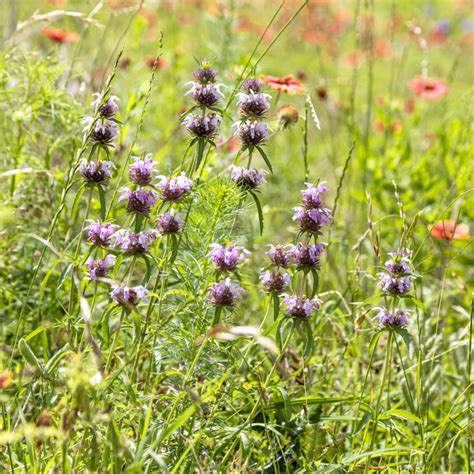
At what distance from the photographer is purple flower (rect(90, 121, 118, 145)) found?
159cm

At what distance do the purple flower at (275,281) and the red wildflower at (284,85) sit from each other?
58 centimetres

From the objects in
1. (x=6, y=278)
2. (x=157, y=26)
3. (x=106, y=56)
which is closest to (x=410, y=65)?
(x=157, y=26)

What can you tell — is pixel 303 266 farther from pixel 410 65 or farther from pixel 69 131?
pixel 410 65

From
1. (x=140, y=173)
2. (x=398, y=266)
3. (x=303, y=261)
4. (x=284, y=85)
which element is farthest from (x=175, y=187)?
(x=284, y=85)

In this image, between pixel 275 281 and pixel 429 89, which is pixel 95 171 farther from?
pixel 429 89

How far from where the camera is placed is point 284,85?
207 centimetres

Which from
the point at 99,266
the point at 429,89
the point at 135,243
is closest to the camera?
the point at 135,243

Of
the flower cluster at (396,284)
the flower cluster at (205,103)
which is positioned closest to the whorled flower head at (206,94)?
the flower cluster at (205,103)

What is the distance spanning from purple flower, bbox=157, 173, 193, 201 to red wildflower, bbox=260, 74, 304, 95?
0.56m

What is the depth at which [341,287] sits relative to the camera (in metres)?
2.77

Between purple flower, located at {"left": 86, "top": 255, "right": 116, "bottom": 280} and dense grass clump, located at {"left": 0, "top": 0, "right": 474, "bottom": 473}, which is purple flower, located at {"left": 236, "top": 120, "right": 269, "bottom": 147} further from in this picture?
purple flower, located at {"left": 86, "top": 255, "right": 116, "bottom": 280}

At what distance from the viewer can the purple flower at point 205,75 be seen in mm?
1630

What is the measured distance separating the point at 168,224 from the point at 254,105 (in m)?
0.31

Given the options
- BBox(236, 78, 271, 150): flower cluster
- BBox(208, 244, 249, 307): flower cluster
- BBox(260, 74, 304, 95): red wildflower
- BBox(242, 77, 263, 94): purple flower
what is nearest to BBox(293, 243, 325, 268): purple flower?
BBox(208, 244, 249, 307): flower cluster
